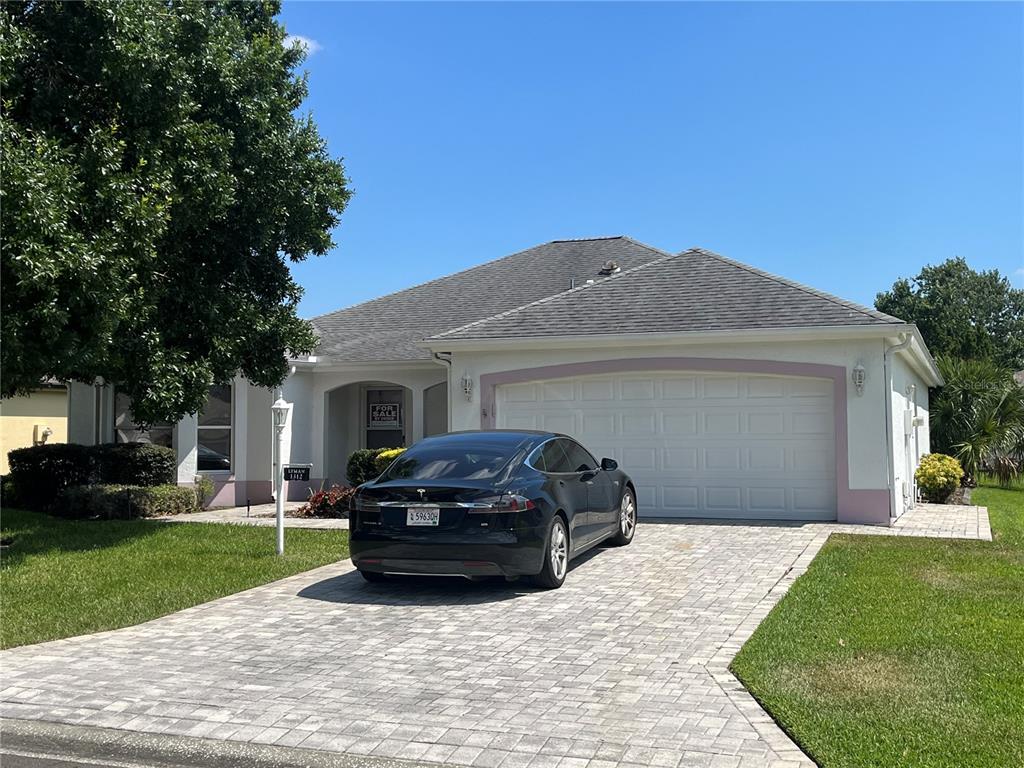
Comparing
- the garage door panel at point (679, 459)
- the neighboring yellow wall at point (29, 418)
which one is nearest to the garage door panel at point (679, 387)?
the garage door panel at point (679, 459)

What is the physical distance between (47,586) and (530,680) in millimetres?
6117

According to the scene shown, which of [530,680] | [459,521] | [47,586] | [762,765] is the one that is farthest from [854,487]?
[47,586]

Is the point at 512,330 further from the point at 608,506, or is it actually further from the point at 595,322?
the point at 608,506

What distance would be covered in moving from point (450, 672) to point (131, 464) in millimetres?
12261

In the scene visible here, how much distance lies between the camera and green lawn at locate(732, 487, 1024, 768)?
4.78 metres

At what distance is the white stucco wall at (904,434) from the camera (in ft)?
47.0

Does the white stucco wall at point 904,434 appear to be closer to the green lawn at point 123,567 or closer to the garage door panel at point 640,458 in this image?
the garage door panel at point 640,458

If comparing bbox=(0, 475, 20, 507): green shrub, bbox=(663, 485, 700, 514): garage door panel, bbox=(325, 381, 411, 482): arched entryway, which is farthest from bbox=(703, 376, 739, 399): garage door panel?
bbox=(0, 475, 20, 507): green shrub

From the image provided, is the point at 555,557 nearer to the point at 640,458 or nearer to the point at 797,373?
the point at 640,458

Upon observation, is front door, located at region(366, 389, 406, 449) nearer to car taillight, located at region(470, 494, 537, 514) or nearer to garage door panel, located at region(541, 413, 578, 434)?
garage door panel, located at region(541, 413, 578, 434)

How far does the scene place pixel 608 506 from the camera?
1062 centimetres

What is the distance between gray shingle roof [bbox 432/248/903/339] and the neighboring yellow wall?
15148 mm

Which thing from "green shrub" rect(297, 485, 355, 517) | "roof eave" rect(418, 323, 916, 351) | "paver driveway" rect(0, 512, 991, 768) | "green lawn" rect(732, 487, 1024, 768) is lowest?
"paver driveway" rect(0, 512, 991, 768)

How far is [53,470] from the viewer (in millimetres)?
16547
